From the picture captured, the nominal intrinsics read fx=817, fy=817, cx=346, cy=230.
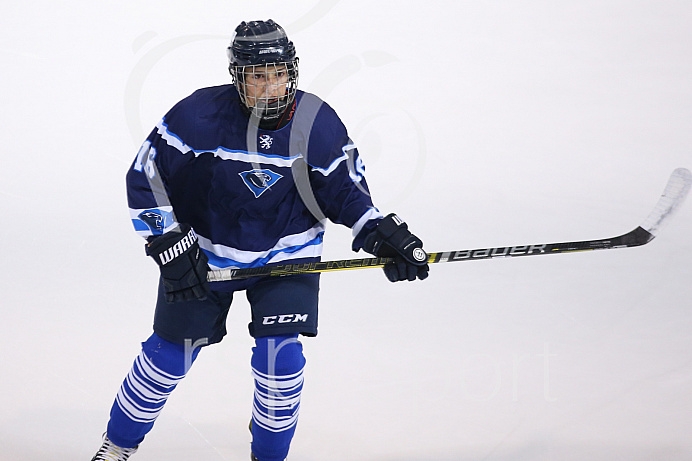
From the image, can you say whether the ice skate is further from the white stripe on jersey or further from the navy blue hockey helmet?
the navy blue hockey helmet

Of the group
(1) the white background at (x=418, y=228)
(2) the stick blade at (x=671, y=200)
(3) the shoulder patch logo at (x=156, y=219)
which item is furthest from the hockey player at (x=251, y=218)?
(2) the stick blade at (x=671, y=200)

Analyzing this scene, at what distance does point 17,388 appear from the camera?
288 centimetres

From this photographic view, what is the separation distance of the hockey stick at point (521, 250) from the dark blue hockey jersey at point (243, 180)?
0.07 metres

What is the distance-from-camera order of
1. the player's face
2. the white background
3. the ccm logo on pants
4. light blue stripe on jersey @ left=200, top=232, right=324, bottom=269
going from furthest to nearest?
the white background
light blue stripe on jersey @ left=200, top=232, right=324, bottom=269
the ccm logo on pants
the player's face

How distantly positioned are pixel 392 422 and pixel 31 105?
3.84m

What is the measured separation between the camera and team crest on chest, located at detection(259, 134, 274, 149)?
2.12m

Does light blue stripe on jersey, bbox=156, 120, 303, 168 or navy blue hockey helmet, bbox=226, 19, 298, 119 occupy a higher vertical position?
navy blue hockey helmet, bbox=226, 19, 298, 119

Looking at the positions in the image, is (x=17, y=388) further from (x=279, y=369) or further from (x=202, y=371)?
(x=279, y=369)

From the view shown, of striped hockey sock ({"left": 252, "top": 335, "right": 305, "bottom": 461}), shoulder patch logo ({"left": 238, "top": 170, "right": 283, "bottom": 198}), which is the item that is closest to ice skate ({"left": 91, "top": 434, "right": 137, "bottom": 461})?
striped hockey sock ({"left": 252, "top": 335, "right": 305, "bottom": 461})

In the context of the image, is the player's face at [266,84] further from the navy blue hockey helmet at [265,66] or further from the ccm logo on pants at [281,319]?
the ccm logo on pants at [281,319]


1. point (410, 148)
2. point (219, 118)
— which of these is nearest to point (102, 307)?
point (219, 118)

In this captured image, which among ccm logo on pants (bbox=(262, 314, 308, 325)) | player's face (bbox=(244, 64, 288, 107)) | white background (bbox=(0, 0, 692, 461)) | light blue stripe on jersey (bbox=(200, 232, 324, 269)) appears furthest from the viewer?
white background (bbox=(0, 0, 692, 461))

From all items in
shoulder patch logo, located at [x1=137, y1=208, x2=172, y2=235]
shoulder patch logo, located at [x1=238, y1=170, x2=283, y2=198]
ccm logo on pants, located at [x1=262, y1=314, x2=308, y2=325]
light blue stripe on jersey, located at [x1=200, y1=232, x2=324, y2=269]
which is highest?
shoulder patch logo, located at [x1=238, y1=170, x2=283, y2=198]

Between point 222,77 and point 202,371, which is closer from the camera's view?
point 202,371
